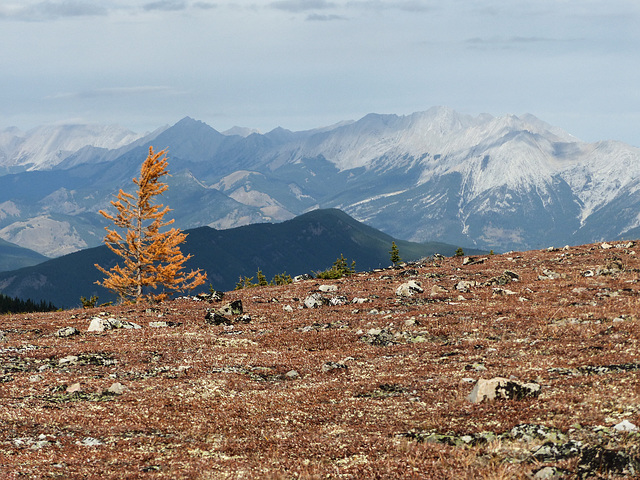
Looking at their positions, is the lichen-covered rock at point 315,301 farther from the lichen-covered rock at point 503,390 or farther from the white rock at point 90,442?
the white rock at point 90,442

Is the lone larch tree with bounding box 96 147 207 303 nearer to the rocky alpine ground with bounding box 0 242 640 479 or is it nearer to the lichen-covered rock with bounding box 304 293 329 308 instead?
the rocky alpine ground with bounding box 0 242 640 479

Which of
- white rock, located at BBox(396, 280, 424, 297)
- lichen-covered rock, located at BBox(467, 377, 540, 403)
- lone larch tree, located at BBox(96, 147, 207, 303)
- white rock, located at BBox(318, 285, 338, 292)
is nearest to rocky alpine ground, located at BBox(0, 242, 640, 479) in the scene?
lichen-covered rock, located at BBox(467, 377, 540, 403)

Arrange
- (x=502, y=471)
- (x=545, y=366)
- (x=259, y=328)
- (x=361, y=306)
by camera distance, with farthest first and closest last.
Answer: (x=361, y=306) < (x=259, y=328) < (x=545, y=366) < (x=502, y=471)

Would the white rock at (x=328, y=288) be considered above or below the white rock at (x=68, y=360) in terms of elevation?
below

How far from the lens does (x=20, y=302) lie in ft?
607

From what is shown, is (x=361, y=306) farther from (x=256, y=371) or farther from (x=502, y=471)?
(x=502, y=471)

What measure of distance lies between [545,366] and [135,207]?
153 feet

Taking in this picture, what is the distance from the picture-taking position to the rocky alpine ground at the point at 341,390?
467 inches

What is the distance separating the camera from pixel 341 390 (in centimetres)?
1797

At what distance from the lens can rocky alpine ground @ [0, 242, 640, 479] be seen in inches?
467

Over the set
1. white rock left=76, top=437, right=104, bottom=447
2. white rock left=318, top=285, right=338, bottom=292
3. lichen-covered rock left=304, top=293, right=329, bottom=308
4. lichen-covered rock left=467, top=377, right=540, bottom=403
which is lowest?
white rock left=318, top=285, right=338, bottom=292

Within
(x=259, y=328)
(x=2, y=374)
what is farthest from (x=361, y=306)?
(x=2, y=374)

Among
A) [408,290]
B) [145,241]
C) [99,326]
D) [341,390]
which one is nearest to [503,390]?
[341,390]

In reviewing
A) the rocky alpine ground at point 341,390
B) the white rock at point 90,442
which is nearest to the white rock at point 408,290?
the rocky alpine ground at point 341,390
